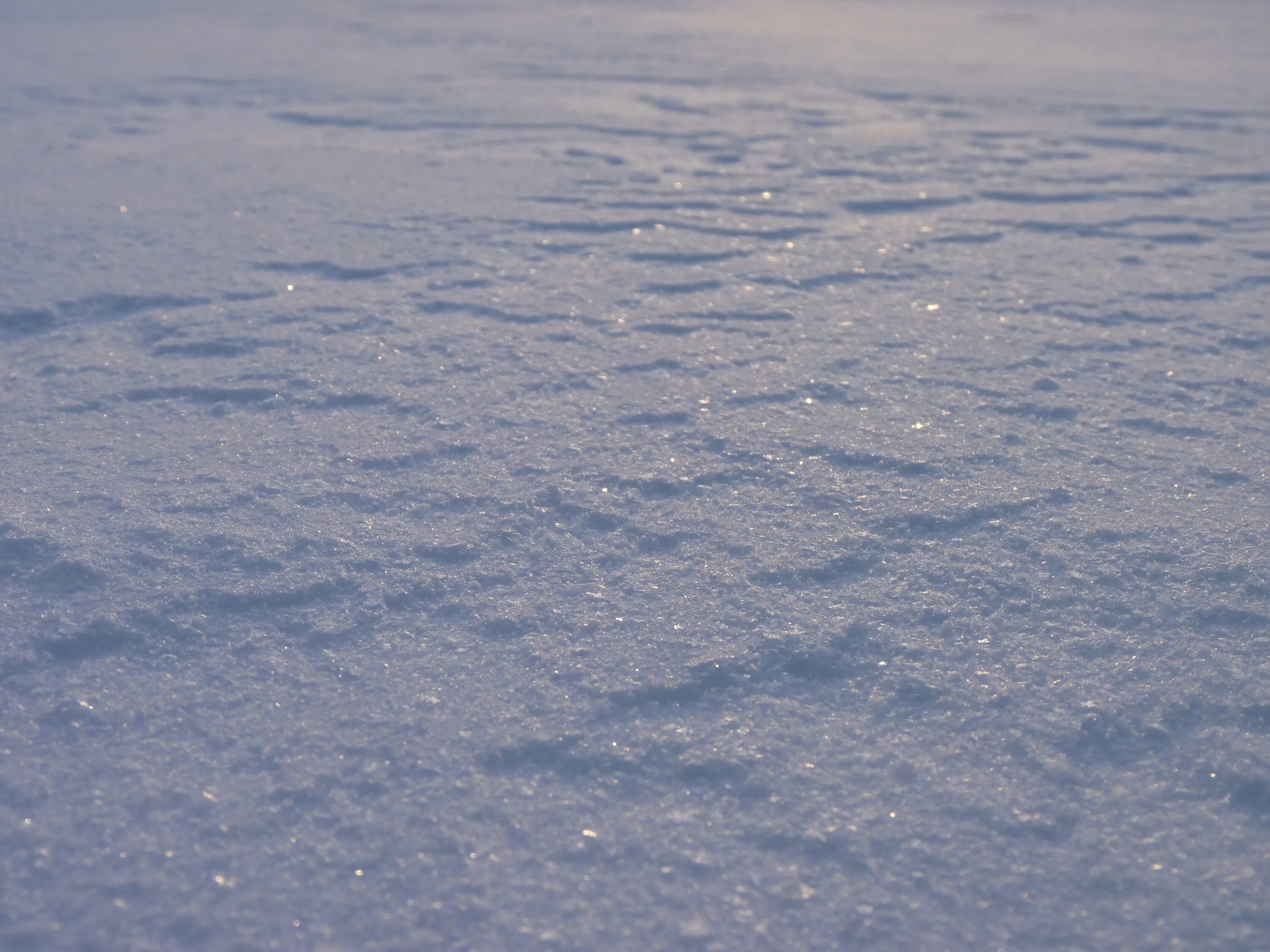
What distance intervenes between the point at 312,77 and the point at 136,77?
72 centimetres

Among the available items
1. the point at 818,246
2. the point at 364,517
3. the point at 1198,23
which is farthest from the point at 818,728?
the point at 1198,23

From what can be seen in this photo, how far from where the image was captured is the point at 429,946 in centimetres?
97

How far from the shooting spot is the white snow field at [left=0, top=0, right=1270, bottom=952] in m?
1.04

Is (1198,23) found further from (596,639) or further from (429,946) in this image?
(429,946)

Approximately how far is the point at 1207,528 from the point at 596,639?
2.86ft

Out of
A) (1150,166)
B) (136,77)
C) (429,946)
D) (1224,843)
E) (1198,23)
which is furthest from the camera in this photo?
(1198,23)

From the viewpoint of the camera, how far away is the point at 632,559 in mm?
1477

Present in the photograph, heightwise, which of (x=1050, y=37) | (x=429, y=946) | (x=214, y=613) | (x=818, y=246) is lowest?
(x=429, y=946)

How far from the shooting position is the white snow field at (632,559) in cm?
104

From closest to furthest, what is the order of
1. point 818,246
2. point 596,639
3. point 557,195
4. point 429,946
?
point 429,946 → point 596,639 → point 818,246 → point 557,195

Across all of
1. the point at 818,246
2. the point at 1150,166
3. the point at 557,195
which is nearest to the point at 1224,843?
the point at 818,246

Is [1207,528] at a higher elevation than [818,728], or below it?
higher

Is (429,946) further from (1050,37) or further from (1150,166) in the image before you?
(1050,37)

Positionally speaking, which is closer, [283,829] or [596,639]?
[283,829]
